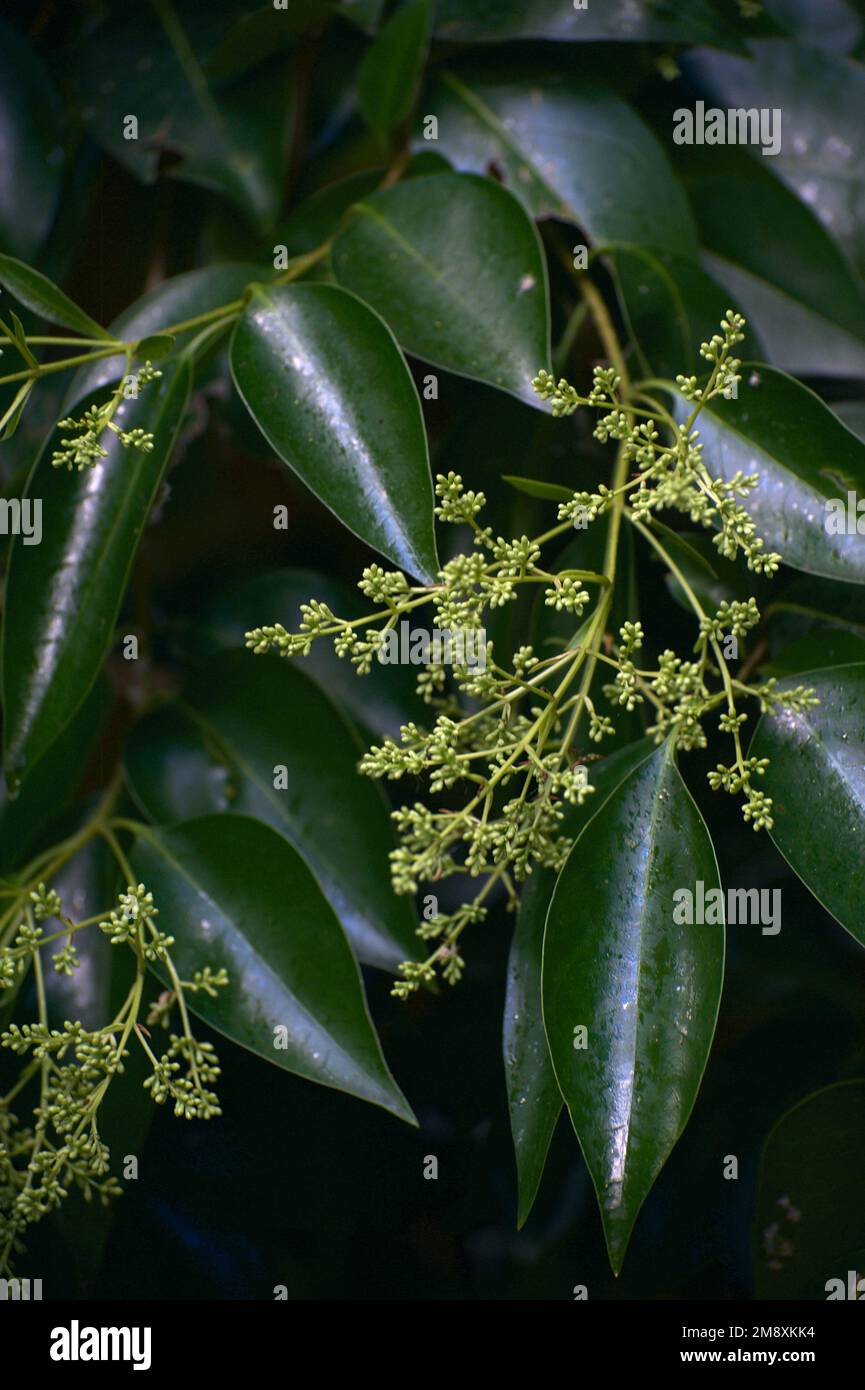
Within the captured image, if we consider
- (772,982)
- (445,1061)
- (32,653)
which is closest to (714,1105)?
(772,982)

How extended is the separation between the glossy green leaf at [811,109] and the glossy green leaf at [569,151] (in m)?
0.14

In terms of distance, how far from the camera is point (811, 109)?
102cm

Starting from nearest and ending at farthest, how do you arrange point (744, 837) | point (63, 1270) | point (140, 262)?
point (63, 1270) → point (744, 837) → point (140, 262)

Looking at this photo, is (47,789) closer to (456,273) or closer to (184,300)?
(184,300)

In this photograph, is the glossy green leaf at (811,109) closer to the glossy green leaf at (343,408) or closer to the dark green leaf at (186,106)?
the dark green leaf at (186,106)

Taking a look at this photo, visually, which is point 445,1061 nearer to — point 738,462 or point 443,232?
point 738,462

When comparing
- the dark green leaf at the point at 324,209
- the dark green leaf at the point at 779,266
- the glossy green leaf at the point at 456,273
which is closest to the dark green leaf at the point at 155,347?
the glossy green leaf at the point at 456,273

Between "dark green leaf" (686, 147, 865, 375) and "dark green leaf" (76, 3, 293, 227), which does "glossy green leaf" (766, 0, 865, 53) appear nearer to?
"dark green leaf" (686, 147, 865, 375)

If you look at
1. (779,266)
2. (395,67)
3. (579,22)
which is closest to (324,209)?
(395,67)

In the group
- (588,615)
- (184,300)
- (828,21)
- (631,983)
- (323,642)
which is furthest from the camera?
(828,21)

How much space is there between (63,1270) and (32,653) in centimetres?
44

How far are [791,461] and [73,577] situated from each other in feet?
1.57
